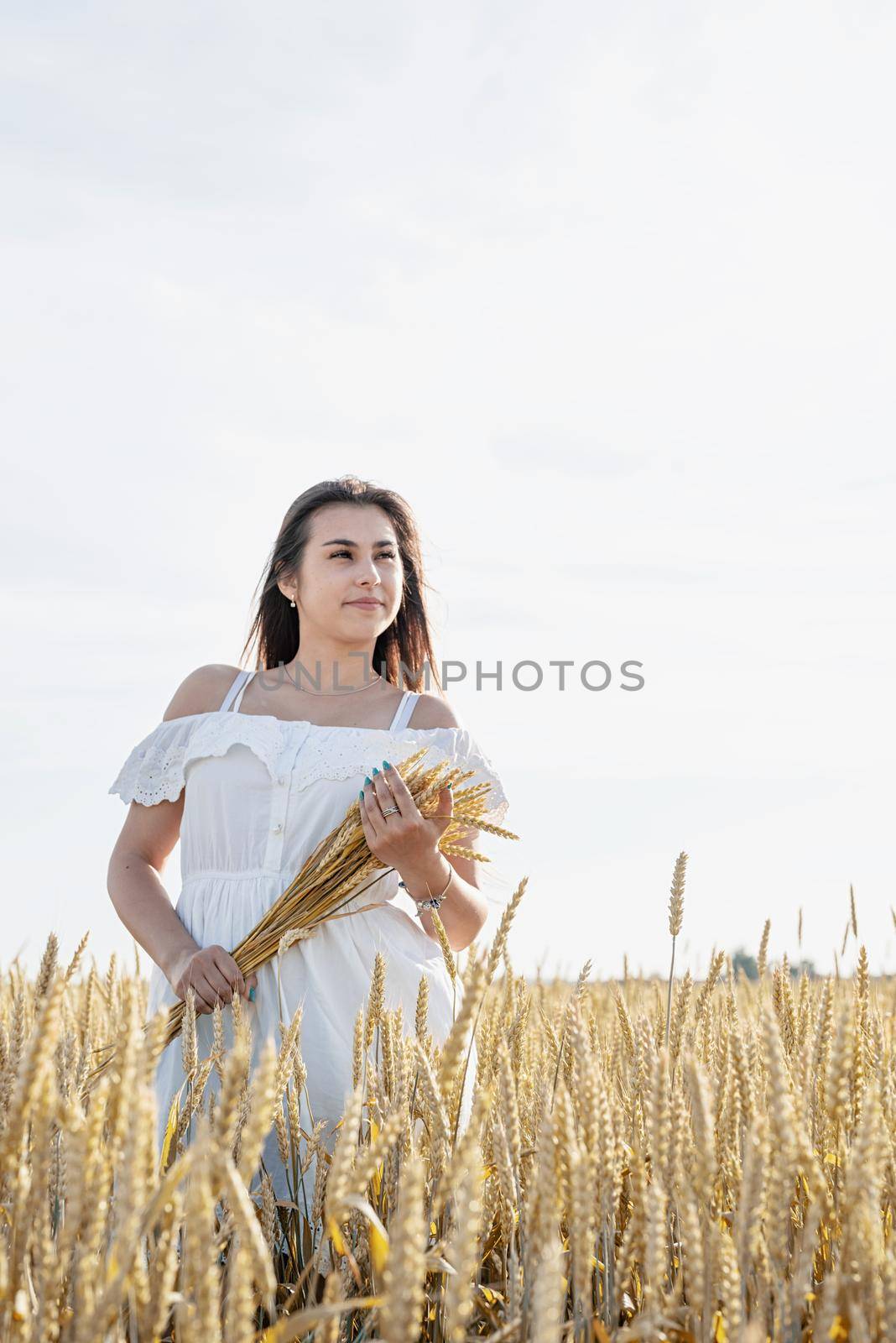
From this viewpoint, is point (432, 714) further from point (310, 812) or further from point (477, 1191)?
point (477, 1191)

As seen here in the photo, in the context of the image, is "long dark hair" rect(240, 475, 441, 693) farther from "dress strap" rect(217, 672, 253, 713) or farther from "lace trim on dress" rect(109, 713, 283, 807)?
"lace trim on dress" rect(109, 713, 283, 807)

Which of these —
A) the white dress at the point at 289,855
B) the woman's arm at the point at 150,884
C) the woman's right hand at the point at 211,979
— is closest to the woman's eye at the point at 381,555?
the white dress at the point at 289,855

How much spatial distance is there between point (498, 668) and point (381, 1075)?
2.72m

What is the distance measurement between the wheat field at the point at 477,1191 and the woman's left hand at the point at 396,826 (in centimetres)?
45

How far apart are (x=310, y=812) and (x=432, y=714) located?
44cm

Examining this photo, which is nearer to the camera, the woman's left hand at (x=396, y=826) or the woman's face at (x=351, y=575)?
the woman's left hand at (x=396, y=826)

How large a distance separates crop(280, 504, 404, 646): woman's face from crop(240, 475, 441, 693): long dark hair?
0.54 ft

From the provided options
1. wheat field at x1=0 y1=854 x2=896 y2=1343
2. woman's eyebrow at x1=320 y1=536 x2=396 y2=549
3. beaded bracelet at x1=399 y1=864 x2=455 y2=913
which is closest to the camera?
wheat field at x1=0 y1=854 x2=896 y2=1343

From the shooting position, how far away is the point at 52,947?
1.54 metres

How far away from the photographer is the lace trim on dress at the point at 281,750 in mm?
2613

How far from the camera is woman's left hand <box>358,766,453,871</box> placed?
2.12 m

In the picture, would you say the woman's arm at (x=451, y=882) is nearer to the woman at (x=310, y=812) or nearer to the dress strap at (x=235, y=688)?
the woman at (x=310, y=812)

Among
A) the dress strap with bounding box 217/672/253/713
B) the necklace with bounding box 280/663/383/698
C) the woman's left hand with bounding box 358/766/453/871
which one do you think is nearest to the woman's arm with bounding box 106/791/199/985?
the dress strap with bounding box 217/672/253/713

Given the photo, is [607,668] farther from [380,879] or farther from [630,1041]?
[630,1041]
